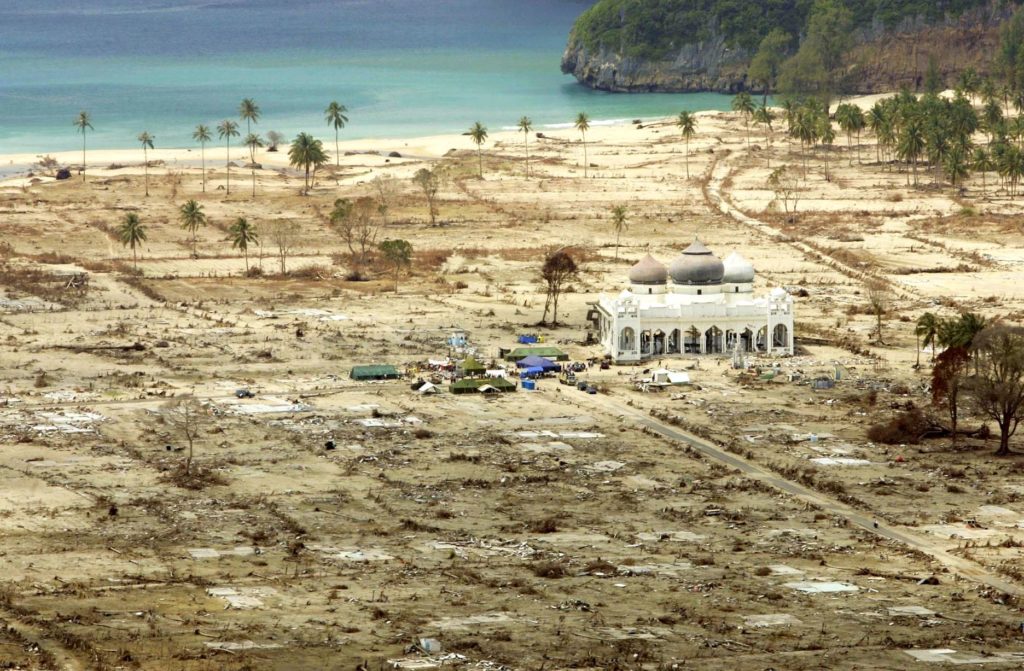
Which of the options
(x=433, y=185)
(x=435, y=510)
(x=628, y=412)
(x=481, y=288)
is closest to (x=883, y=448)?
(x=628, y=412)

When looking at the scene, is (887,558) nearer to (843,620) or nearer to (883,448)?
(843,620)

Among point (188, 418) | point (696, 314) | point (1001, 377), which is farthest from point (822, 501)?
point (696, 314)

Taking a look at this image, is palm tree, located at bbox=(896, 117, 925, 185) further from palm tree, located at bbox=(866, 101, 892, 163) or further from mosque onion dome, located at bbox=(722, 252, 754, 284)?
mosque onion dome, located at bbox=(722, 252, 754, 284)

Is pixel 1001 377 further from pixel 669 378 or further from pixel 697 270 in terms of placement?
pixel 697 270

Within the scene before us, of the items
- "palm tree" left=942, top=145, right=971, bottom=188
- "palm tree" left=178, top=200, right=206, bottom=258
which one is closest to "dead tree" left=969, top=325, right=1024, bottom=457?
"palm tree" left=178, top=200, right=206, bottom=258

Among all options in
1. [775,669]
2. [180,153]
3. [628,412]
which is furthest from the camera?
[180,153]
